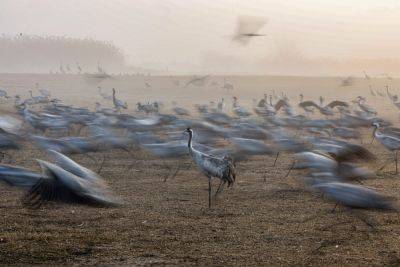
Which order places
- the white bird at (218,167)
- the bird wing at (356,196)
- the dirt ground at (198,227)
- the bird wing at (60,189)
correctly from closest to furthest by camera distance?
the bird wing at (60,189)
the dirt ground at (198,227)
the bird wing at (356,196)
the white bird at (218,167)

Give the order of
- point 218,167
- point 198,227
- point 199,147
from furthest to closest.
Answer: point 199,147 → point 218,167 → point 198,227

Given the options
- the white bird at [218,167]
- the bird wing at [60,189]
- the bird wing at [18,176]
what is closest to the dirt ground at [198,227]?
the white bird at [218,167]

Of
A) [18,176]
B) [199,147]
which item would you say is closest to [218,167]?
[199,147]

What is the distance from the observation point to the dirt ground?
23.5ft

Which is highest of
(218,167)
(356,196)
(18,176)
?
(18,176)

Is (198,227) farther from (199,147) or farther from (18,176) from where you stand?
(199,147)

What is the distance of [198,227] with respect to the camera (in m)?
8.55

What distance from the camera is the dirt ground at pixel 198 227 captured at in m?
7.17

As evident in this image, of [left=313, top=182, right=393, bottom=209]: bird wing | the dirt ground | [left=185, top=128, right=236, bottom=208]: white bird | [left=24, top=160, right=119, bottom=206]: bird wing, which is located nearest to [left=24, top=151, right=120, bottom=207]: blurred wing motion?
[left=24, top=160, right=119, bottom=206]: bird wing

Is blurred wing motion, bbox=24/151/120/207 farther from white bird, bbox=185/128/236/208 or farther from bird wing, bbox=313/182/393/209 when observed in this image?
white bird, bbox=185/128/236/208

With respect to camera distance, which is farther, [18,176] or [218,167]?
[218,167]

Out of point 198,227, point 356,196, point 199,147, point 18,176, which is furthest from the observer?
point 199,147

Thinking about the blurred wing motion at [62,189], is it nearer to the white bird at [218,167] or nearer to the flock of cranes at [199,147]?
the flock of cranes at [199,147]

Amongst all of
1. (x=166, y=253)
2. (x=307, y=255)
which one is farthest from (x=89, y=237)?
A: (x=307, y=255)
